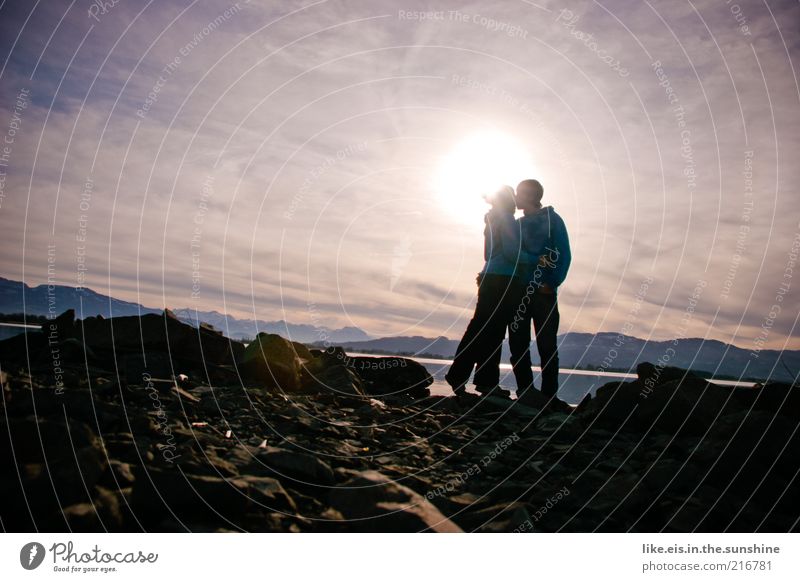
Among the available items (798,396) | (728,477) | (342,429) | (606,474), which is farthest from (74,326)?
(798,396)

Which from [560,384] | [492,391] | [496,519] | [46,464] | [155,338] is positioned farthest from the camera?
[560,384]

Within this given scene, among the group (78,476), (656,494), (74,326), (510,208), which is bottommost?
(656,494)

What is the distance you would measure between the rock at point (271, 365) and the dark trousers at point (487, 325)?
400cm

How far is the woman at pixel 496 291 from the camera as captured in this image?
13000 mm

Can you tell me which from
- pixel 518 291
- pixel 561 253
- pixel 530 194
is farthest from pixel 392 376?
pixel 530 194

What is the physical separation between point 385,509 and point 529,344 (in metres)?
9.12

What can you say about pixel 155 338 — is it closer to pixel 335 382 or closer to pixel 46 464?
pixel 335 382

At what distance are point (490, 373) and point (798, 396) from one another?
626 cm

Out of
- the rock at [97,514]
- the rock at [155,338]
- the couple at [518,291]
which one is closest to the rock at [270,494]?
the rock at [97,514]

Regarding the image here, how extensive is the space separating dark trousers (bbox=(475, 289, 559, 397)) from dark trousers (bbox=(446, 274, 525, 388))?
112mm

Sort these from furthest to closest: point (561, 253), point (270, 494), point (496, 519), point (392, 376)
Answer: point (392, 376) < point (561, 253) < point (496, 519) < point (270, 494)

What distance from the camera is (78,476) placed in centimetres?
420

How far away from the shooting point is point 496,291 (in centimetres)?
1301
